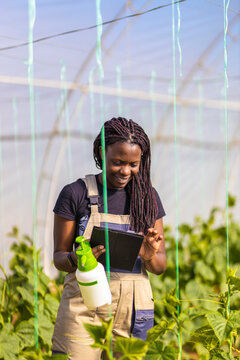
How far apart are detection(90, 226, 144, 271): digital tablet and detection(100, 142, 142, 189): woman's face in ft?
0.62

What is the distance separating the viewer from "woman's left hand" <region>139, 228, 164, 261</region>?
1.72m

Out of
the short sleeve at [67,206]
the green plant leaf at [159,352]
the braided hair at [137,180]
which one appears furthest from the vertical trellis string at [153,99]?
the green plant leaf at [159,352]

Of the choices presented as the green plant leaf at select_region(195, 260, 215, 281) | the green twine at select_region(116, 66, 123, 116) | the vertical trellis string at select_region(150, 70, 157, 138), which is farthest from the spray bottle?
the vertical trellis string at select_region(150, 70, 157, 138)

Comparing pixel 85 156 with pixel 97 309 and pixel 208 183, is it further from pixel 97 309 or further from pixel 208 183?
pixel 97 309

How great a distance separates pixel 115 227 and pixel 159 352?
1.47 feet

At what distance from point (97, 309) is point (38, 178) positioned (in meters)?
3.51

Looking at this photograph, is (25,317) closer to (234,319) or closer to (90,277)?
(234,319)

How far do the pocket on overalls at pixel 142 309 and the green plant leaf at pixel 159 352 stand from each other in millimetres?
52

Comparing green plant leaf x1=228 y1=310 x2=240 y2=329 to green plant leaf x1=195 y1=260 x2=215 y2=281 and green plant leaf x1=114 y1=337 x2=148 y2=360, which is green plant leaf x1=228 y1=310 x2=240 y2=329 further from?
green plant leaf x1=195 y1=260 x2=215 y2=281

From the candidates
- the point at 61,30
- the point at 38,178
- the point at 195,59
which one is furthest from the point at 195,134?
the point at 61,30

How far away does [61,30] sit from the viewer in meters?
3.50

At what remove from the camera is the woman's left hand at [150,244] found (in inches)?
67.8

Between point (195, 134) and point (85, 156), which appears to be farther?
point (195, 134)

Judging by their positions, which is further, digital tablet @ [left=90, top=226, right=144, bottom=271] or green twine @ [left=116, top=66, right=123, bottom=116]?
green twine @ [left=116, top=66, right=123, bottom=116]
